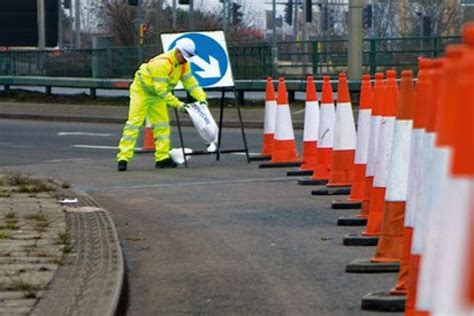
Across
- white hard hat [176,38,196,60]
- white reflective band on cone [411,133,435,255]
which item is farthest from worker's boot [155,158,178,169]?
white reflective band on cone [411,133,435,255]

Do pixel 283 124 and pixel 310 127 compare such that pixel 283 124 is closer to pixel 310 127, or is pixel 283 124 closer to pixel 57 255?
pixel 310 127

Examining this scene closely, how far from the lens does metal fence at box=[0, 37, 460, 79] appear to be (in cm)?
2881

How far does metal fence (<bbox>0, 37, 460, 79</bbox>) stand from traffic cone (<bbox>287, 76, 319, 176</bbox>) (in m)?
13.7

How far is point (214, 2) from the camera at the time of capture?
65562 millimetres

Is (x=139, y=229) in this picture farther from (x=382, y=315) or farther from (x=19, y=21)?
(x=382, y=315)

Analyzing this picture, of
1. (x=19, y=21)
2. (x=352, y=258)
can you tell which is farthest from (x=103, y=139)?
(x=352, y=258)

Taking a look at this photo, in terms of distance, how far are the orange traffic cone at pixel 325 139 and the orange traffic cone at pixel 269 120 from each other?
3.19 meters

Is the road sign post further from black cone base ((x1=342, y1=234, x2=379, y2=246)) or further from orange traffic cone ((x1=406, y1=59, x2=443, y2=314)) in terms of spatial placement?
orange traffic cone ((x1=406, y1=59, x2=443, y2=314))

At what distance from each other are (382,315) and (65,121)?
22.5m

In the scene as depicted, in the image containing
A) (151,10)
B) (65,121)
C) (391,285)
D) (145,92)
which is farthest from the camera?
(151,10)

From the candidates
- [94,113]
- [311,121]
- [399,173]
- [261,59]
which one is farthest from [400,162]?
[261,59]

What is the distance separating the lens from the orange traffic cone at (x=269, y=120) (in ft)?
55.1

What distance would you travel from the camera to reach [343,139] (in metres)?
11.8

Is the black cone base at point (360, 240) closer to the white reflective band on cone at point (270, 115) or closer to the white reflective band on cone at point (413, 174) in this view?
the white reflective band on cone at point (413, 174)
